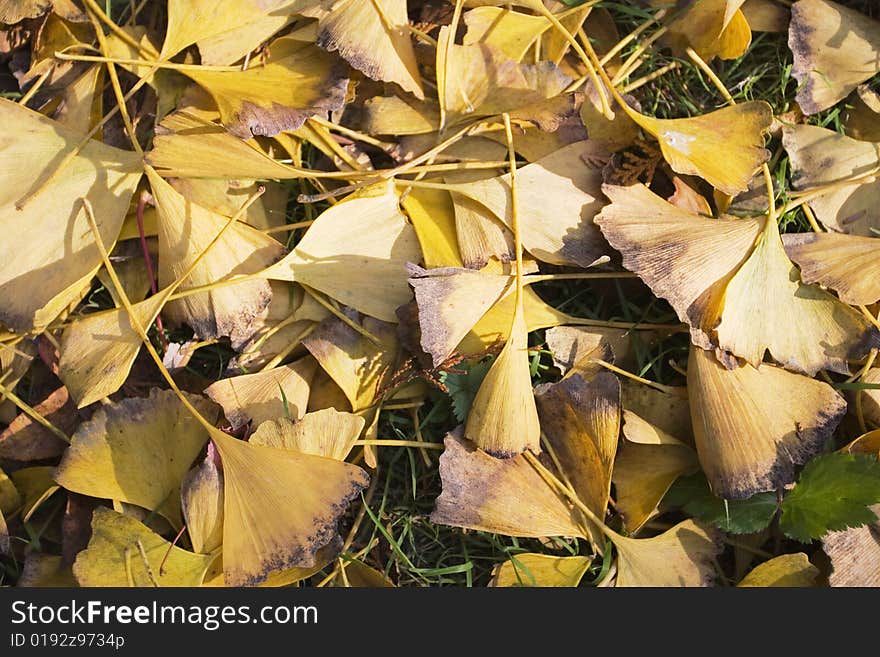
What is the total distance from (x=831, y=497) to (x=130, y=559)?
2.26ft

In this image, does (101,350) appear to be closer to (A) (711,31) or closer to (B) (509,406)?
(B) (509,406)

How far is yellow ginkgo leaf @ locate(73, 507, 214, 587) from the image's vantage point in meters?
0.86

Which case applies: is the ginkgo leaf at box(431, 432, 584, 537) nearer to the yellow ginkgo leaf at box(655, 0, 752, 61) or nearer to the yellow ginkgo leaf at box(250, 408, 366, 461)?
the yellow ginkgo leaf at box(250, 408, 366, 461)

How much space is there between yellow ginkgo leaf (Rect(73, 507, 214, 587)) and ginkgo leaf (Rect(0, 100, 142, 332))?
22 centimetres

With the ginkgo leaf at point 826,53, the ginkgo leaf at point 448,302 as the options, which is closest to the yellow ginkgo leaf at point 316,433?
the ginkgo leaf at point 448,302

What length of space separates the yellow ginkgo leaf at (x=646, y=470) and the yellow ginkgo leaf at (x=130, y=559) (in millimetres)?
424

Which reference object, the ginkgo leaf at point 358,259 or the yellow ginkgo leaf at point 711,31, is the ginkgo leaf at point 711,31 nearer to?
the yellow ginkgo leaf at point 711,31

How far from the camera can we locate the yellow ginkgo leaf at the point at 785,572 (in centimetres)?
87

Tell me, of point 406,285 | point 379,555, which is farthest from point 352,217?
point 379,555

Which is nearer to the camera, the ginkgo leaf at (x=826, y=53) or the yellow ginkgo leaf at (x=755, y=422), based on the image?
the yellow ginkgo leaf at (x=755, y=422)

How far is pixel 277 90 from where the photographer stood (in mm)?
915

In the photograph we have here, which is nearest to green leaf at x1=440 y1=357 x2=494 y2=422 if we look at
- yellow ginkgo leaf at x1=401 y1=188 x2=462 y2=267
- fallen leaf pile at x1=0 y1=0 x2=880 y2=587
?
fallen leaf pile at x1=0 y1=0 x2=880 y2=587

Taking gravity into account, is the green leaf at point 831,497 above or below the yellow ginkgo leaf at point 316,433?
below

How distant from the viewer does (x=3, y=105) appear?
0.91m
